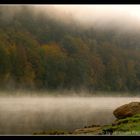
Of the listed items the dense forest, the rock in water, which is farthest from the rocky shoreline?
the dense forest

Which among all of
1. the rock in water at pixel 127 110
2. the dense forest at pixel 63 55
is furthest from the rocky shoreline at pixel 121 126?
the dense forest at pixel 63 55

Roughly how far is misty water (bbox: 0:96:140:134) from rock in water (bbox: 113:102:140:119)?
0.17ft

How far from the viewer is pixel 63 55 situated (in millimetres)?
4914

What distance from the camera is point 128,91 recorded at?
16.0ft

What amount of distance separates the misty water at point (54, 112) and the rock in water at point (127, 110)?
0.05 meters

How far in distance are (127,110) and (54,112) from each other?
0.97m

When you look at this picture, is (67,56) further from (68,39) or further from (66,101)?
(66,101)

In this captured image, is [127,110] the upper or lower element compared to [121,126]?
upper

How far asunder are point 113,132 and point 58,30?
1.55 metres

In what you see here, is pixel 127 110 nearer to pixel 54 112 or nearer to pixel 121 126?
pixel 121 126

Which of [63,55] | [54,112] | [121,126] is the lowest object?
[121,126]

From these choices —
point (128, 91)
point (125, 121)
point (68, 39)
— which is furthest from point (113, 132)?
point (68, 39)

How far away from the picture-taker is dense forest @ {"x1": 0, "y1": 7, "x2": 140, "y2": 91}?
4.86 m

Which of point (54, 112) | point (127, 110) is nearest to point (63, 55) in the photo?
point (54, 112)
